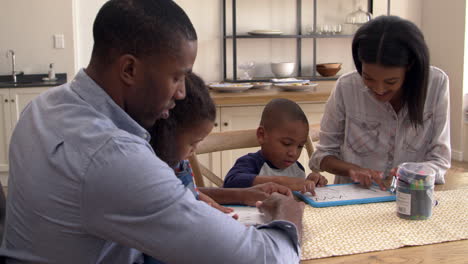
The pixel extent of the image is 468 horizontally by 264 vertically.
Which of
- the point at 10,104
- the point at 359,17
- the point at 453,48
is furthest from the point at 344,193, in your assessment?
the point at 453,48

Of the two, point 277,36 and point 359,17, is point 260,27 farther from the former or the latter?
point 359,17

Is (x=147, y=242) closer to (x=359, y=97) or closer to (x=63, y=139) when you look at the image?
(x=63, y=139)

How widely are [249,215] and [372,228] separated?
0.30 meters

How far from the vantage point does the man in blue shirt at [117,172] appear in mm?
720

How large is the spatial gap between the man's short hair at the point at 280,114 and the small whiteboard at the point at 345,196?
0.28 metres

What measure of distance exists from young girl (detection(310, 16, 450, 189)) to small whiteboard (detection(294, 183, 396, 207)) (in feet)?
0.12

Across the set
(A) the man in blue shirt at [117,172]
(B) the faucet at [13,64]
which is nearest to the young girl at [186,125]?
(A) the man in blue shirt at [117,172]

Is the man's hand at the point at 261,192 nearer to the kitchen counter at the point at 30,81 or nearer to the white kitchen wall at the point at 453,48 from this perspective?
the kitchen counter at the point at 30,81

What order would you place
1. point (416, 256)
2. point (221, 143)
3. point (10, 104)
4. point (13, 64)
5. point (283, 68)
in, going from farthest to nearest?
point (283, 68) → point (13, 64) → point (10, 104) → point (221, 143) → point (416, 256)

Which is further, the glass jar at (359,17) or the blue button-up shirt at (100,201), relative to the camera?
the glass jar at (359,17)

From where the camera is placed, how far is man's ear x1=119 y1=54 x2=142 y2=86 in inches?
31.8

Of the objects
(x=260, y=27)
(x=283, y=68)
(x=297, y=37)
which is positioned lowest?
(x=283, y=68)

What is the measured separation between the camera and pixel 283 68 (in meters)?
5.00

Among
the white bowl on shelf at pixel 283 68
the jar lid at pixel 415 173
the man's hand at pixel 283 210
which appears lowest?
the man's hand at pixel 283 210
